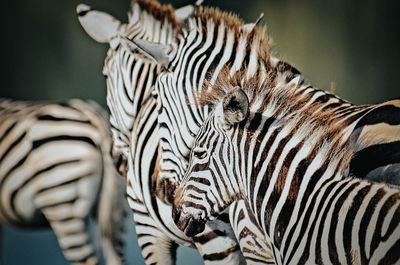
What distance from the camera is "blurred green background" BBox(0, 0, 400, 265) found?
2.26 meters

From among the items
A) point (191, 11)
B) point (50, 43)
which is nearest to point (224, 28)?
point (191, 11)

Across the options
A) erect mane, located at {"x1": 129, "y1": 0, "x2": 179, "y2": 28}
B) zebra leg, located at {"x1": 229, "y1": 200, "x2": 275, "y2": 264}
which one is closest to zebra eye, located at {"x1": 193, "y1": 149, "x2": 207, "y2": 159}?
zebra leg, located at {"x1": 229, "y1": 200, "x2": 275, "y2": 264}

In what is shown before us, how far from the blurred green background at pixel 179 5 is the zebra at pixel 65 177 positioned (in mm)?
78

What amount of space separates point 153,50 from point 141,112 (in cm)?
33

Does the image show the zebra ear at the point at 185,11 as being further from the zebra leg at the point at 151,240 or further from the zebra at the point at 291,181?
the zebra leg at the point at 151,240

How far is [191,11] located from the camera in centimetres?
230

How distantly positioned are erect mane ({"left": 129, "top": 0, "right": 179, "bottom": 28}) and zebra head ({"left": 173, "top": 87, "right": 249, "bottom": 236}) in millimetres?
833

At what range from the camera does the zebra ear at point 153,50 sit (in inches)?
85.4

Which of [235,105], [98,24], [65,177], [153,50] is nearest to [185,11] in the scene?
[153,50]

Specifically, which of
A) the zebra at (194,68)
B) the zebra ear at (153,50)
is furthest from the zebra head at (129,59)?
the zebra at (194,68)

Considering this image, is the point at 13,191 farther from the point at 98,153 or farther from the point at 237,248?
the point at 237,248

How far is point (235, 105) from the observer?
5.13 ft

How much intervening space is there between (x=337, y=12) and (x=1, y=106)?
5.82 ft

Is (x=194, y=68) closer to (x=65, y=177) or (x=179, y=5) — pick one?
(x=179, y=5)
